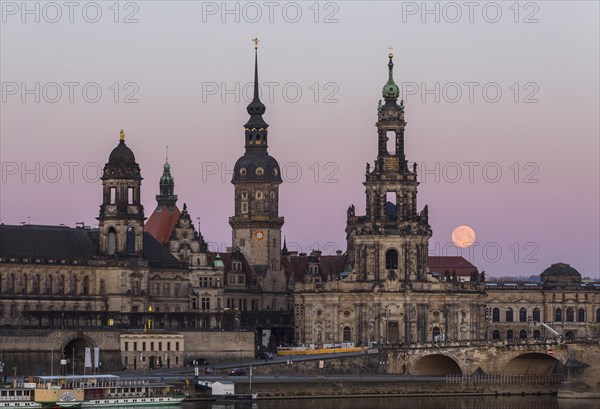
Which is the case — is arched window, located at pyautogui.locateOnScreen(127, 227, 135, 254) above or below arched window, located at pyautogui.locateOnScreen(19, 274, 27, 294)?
above

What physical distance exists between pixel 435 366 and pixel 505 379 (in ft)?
32.6

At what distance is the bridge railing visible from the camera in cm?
17838

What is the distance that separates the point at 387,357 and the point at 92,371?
2685 cm

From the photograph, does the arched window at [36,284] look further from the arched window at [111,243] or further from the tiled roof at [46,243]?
the arched window at [111,243]

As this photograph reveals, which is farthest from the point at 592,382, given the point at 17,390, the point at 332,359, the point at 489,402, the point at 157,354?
the point at 17,390

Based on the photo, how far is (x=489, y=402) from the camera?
552ft

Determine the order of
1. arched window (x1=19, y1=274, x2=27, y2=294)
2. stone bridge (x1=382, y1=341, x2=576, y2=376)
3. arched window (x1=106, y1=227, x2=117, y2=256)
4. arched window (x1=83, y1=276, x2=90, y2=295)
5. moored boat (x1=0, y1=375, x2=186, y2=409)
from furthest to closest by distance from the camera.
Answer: arched window (x1=106, y1=227, x2=117, y2=256), arched window (x1=83, y1=276, x2=90, y2=295), arched window (x1=19, y1=274, x2=27, y2=294), stone bridge (x1=382, y1=341, x2=576, y2=376), moored boat (x1=0, y1=375, x2=186, y2=409)

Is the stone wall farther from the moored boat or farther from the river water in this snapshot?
the river water

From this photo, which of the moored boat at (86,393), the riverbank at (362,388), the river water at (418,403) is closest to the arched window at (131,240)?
the riverbank at (362,388)

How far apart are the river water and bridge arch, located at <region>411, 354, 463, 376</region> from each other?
39.9ft

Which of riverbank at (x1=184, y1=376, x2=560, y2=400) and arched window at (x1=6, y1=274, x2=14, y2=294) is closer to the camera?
riverbank at (x1=184, y1=376, x2=560, y2=400)

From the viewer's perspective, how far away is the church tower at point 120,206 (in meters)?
192

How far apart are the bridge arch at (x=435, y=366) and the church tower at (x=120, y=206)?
2820 cm

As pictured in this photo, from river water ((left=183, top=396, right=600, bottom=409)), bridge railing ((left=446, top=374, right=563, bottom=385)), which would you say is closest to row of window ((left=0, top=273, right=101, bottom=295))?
river water ((left=183, top=396, right=600, bottom=409))
